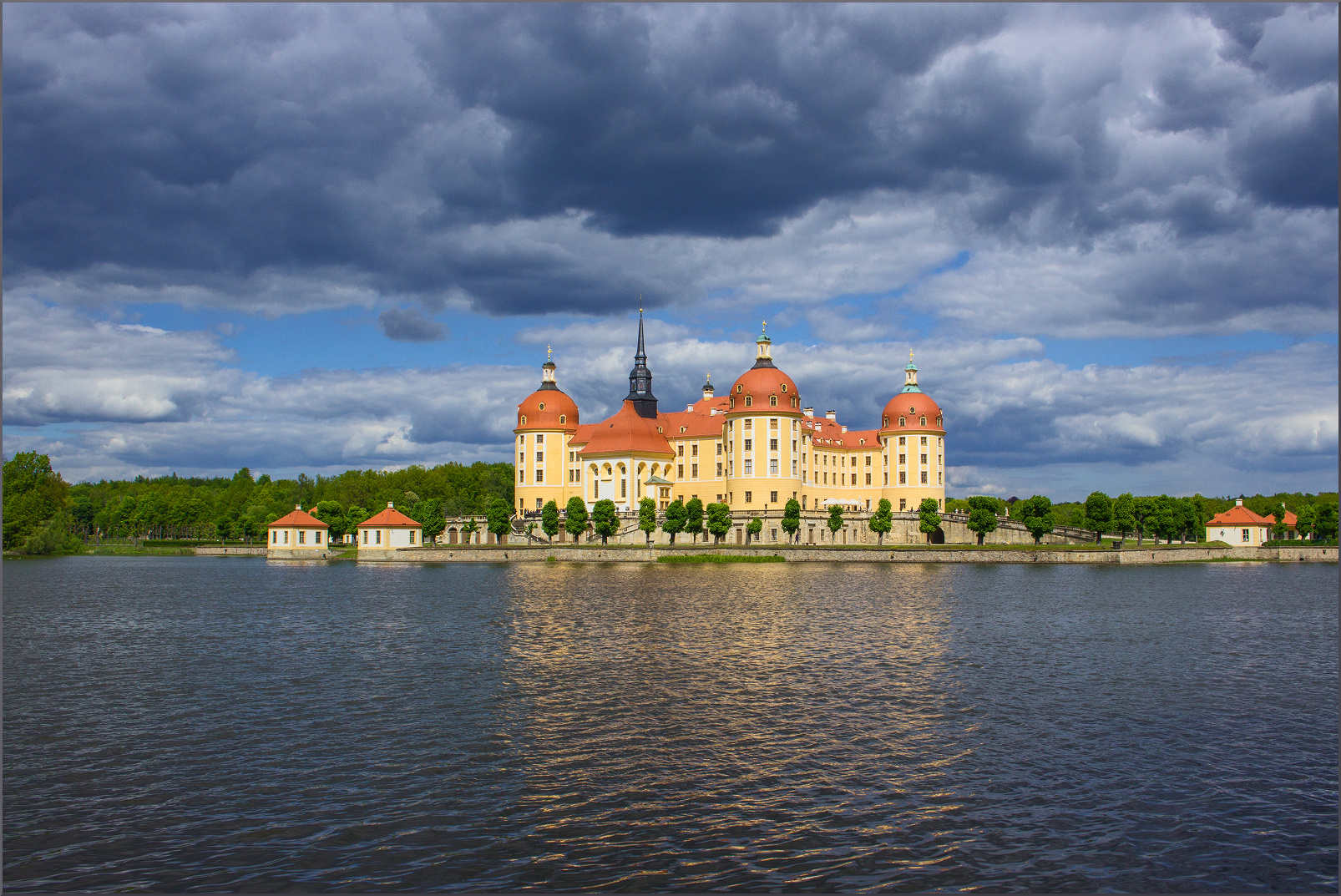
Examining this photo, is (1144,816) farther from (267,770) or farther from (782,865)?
(267,770)

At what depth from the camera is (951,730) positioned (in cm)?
2181

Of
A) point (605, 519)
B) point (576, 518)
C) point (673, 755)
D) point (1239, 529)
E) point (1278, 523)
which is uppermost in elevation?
point (576, 518)

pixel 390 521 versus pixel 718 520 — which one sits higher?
pixel 390 521

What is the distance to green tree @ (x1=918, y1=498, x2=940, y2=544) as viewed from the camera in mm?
105188

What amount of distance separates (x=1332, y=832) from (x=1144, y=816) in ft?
9.45

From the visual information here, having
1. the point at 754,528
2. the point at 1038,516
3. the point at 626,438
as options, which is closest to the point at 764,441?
the point at 754,528

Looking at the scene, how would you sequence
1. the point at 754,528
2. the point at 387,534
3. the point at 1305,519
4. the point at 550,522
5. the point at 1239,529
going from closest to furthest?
the point at 754,528, the point at 1239,529, the point at 550,522, the point at 387,534, the point at 1305,519

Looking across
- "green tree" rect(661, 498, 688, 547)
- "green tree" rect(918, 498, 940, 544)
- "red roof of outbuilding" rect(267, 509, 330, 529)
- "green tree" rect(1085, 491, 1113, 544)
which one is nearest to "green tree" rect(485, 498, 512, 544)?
"green tree" rect(661, 498, 688, 547)

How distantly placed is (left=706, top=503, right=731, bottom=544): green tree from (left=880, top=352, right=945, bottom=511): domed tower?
92.4 ft

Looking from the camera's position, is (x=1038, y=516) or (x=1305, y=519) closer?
(x=1038, y=516)

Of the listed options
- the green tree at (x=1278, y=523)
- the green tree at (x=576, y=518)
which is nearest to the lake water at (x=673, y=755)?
the green tree at (x=576, y=518)

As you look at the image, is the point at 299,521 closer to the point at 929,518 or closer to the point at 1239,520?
the point at 929,518

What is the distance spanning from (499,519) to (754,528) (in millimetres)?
28863

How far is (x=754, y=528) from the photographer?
103m
